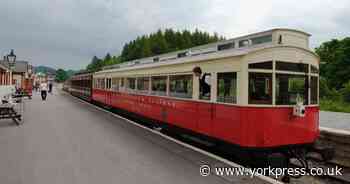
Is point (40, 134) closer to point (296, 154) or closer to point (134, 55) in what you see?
point (296, 154)

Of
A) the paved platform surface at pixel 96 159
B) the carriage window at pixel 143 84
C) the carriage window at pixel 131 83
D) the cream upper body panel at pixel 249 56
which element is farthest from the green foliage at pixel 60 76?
the cream upper body panel at pixel 249 56

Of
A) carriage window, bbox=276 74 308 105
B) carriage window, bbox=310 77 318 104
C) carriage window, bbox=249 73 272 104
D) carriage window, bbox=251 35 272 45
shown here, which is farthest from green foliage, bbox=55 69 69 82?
carriage window, bbox=249 73 272 104

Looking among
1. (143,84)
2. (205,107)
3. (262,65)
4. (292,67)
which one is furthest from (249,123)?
(143,84)

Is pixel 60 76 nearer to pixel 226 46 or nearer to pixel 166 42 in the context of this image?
pixel 166 42

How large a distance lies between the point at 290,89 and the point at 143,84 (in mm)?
6443

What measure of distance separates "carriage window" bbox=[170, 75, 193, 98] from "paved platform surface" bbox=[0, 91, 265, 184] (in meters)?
1.44

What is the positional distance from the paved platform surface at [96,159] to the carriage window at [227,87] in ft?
4.70

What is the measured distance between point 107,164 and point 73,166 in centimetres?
69

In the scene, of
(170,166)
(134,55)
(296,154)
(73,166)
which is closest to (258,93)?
(296,154)

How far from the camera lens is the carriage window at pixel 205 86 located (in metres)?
7.45

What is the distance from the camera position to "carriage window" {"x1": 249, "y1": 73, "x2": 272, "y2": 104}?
20.5ft

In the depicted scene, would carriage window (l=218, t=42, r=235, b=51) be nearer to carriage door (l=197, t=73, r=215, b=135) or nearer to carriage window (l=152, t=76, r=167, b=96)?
carriage door (l=197, t=73, r=215, b=135)

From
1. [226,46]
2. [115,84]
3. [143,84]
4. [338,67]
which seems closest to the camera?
[226,46]

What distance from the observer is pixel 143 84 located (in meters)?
11.8
